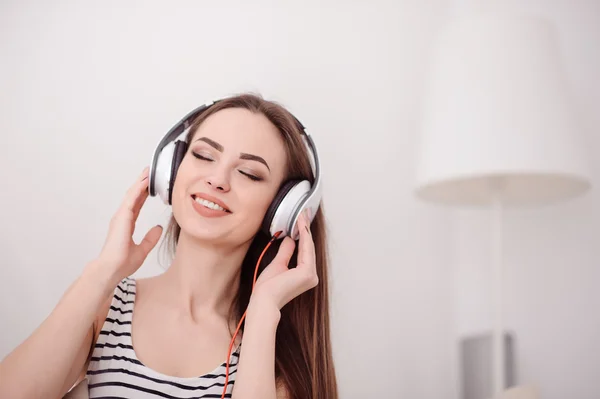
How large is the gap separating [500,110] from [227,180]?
75cm

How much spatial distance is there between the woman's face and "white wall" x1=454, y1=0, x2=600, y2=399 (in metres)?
0.98

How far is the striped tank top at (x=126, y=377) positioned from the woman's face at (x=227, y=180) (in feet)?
0.81

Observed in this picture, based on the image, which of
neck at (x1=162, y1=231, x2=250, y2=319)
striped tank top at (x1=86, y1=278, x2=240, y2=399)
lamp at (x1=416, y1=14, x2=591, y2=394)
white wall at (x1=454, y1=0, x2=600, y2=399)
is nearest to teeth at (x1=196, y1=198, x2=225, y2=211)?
neck at (x1=162, y1=231, x2=250, y2=319)

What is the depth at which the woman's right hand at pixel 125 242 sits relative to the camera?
100 cm

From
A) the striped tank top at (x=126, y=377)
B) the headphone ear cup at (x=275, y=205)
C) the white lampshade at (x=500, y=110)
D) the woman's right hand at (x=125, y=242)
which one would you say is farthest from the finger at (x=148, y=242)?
the white lampshade at (x=500, y=110)

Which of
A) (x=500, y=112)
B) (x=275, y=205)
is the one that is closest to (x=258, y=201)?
(x=275, y=205)

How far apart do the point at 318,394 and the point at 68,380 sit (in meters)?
0.50

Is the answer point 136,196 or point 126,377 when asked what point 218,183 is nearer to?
point 136,196

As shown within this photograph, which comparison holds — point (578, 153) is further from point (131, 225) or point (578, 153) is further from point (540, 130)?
point (131, 225)

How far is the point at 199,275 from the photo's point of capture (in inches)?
47.3

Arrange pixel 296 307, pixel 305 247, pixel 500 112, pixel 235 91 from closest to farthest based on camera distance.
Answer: pixel 305 247
pixel 296 307
pixel 500 112
pixel 235 91

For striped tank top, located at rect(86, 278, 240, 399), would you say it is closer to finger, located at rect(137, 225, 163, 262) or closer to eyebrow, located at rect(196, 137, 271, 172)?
finger, located at rect(137, 225, 163, 262)

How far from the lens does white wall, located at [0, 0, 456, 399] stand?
4.11 feet

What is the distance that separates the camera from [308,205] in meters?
1.13
